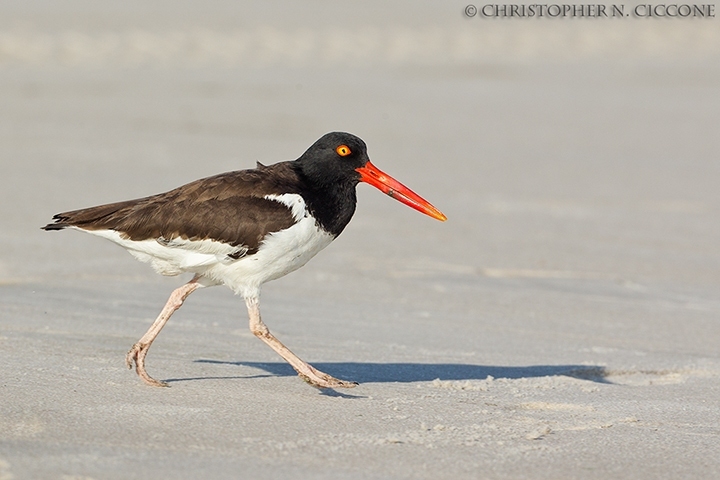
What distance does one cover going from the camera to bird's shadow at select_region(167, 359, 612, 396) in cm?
571

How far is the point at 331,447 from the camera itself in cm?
424

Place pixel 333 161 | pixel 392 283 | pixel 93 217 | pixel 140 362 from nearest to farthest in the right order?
pixel 140 362
pixel 93 217
pixel 333 161
pixel 392 283

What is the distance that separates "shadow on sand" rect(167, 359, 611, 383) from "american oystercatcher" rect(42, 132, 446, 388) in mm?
359

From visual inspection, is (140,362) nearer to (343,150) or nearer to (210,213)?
(210,213)

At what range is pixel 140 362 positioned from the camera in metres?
5.22

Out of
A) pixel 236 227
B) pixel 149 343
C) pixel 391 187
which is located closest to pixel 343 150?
pixel 391 187

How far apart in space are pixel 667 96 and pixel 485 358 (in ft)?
42.9

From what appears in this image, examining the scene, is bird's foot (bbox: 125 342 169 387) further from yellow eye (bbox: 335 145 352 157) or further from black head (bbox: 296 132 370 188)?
yellow eye (bbox: 335 145 352 157)

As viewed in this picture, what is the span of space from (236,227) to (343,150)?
791mm

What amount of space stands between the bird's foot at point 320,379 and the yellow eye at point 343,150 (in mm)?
1148

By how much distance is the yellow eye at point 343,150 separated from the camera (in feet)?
18.6

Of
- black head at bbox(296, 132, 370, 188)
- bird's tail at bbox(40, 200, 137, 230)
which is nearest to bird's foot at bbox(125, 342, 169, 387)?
bird's tail at bbox(40, 200, 137, 230)

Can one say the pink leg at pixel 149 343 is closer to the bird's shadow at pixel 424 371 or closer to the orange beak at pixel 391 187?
the bird's shadow at pixel 424 371

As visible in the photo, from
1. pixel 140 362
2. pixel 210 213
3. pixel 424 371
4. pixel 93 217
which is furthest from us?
pixel 424 371
